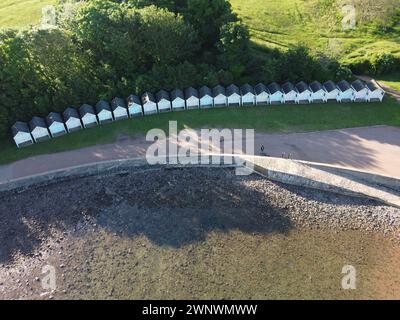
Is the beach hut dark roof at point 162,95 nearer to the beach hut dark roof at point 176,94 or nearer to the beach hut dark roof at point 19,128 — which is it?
the beach hut dark roof at point 176,94

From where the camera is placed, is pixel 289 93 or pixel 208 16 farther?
pixel 208 16

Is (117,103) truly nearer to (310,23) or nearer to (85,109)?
(85,109)

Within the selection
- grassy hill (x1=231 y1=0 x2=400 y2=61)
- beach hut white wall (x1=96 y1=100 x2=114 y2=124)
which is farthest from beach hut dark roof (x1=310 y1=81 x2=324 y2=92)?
beach hut white wall (x1=96 y1=100 x2=114 y2=124)

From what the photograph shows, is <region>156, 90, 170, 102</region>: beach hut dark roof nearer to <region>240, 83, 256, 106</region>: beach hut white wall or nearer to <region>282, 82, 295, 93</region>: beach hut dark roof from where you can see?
<region>240, 83, 256, 106</region>: beach hut white wall

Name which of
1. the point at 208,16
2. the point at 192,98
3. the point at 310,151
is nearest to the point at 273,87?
the point at 192,98

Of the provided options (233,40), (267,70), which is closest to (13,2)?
(233,40)

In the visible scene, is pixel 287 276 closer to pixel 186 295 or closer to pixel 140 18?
pixel 186 295

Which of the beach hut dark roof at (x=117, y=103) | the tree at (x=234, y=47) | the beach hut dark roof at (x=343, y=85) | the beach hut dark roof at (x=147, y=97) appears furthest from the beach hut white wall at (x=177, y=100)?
the beach hut dark roof at (x=343, y=85)
